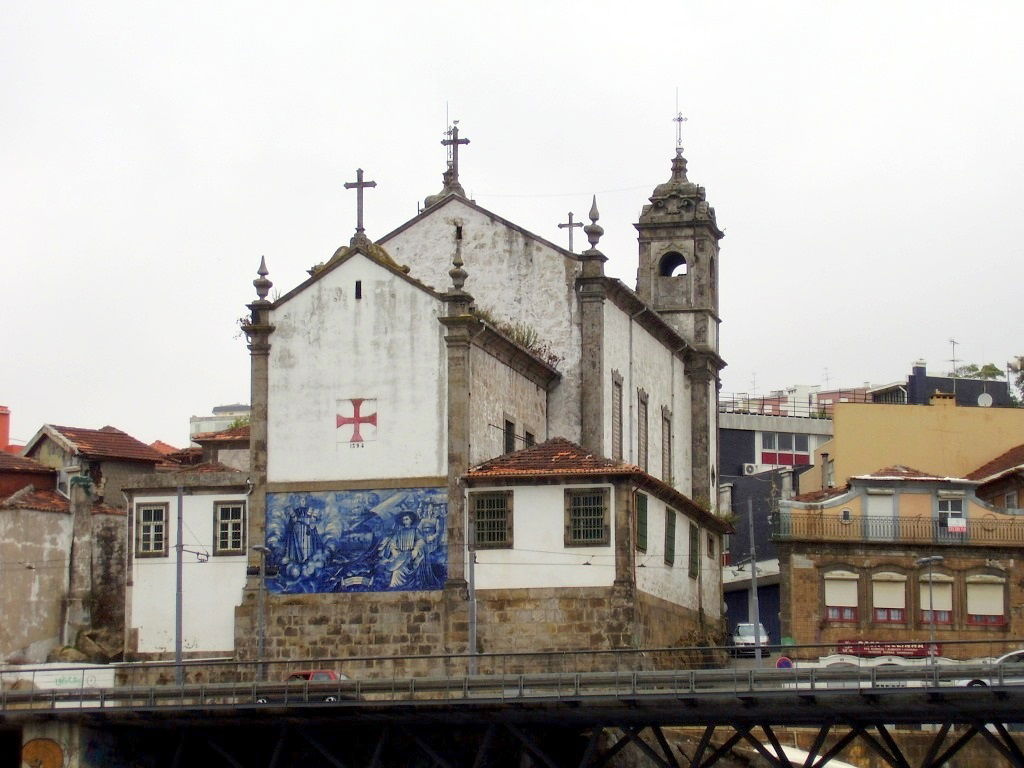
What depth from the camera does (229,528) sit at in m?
65.7

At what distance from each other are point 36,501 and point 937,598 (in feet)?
96.4

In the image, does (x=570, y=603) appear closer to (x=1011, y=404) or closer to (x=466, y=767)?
(x=466, y=767)

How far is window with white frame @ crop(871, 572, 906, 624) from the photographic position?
2918 inches

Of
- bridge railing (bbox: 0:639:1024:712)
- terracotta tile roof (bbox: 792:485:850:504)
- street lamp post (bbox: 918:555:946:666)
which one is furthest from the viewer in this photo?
terracotta tile roof (bbox: 792:485:850:504)

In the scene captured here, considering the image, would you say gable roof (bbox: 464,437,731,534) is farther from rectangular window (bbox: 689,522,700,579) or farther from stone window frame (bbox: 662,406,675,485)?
stone window frame (bbox: 662,406,675,485)

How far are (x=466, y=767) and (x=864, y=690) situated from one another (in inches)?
472

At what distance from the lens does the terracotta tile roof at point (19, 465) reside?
73812 mm

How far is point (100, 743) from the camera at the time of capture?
57125mm

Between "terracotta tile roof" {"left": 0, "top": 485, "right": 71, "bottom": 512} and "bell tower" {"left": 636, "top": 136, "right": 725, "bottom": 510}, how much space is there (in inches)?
917

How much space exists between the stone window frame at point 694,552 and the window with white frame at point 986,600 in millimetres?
9467

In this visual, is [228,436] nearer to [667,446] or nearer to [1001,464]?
[667,446]

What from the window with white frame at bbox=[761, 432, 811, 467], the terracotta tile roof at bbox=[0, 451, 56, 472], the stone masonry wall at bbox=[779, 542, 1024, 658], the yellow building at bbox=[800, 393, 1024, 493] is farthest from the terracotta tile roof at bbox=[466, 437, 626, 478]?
the window with white frame at bbox=[761, 432, 811, 467]

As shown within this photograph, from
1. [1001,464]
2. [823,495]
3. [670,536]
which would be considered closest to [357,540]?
[670,536]

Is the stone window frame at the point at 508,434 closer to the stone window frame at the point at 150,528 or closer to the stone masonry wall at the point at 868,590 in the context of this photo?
the stone window frame at the point at 150,528
